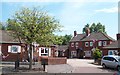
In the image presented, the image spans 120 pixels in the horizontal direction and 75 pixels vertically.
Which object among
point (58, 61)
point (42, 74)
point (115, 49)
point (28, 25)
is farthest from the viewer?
point (115, 49)

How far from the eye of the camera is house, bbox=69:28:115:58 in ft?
273

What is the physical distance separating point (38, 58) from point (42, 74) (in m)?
21.5

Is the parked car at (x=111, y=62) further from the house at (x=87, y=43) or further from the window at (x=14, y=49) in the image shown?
the house at (x=87, y=43)

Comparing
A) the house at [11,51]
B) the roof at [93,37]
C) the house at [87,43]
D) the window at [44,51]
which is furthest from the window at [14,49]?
the roof at [93,37]

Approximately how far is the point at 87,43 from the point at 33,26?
56.5m

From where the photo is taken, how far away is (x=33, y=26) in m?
30.9

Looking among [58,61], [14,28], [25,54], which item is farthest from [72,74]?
[25,54]

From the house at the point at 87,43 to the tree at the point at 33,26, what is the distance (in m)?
51.9

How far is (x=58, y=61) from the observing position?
4478cm

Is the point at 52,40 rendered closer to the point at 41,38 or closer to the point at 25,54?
the point at 41,38

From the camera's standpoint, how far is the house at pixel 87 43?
83312 millimetres

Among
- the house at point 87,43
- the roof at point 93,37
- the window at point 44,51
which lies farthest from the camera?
the roof at point 93,37

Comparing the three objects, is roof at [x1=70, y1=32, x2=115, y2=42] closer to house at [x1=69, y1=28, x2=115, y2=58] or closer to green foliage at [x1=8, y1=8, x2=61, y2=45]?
house at [x1=69, y1=28, x2=115, y2=58]

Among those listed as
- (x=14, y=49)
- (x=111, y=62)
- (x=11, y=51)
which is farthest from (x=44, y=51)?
(x=111, y=62)
